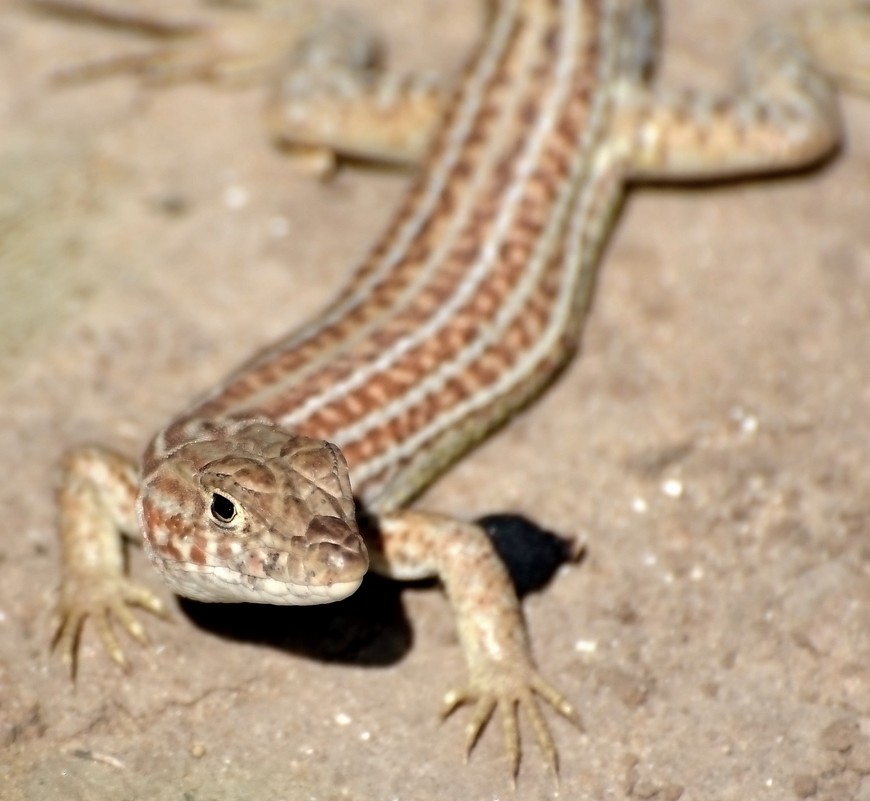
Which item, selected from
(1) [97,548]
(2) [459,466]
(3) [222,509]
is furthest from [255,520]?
(2) [459,466]

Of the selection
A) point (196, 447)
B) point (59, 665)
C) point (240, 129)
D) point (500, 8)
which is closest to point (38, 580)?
point (59, 665)

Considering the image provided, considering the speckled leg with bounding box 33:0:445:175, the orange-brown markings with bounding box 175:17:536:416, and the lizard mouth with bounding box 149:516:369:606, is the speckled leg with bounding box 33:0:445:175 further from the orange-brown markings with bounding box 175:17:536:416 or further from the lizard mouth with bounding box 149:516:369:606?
the lizard mouth with bounding box 149:516:369:606

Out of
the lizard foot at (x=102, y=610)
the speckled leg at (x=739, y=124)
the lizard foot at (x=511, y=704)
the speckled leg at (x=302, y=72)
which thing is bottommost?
the lizard foot at (x=102, y=610)

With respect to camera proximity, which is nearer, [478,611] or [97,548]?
[478,611]

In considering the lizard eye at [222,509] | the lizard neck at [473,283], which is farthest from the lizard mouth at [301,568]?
the lizard neck at [473,283]

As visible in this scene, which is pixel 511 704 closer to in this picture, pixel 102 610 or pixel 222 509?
pixel 222 509

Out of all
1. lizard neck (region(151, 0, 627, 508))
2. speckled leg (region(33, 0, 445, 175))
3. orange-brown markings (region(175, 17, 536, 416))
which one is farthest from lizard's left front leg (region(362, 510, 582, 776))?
speckled leg (region(33, 0, 445, 175))

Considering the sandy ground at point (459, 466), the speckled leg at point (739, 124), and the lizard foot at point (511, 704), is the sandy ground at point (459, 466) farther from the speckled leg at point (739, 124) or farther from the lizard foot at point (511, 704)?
the speckled leg at point (739, 124)
